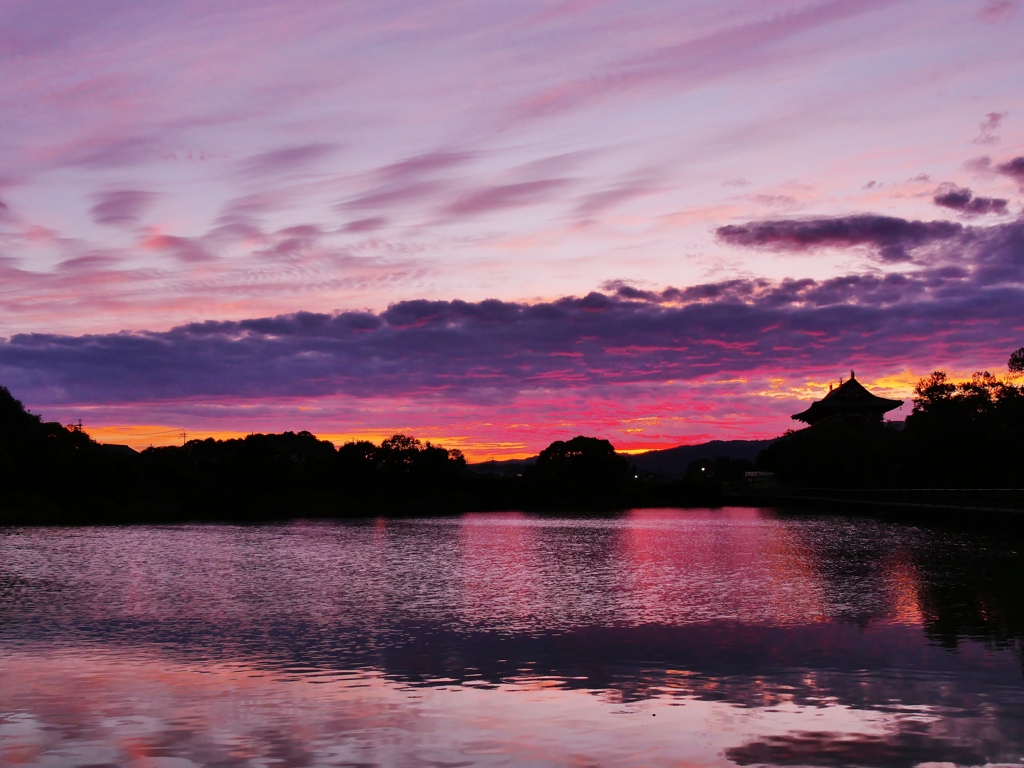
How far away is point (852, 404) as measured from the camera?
573 feet

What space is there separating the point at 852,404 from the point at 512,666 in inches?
6669

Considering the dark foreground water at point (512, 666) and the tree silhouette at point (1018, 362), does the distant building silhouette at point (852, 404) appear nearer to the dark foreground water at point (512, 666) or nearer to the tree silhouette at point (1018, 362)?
the tree silhouette at point (1018, 362)

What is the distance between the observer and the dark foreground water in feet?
36.4

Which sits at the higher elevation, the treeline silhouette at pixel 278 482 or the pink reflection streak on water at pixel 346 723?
the treeline silhouette at pixel 278 482

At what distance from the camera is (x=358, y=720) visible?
12.3m

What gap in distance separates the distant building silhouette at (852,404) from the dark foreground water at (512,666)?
476 feet

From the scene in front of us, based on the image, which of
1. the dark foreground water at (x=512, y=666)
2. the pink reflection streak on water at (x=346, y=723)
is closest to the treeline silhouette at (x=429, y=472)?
the dark foreground water at (x=512, y=666)

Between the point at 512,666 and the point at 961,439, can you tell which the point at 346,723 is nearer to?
the point at 512,666

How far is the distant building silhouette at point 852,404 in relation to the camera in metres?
173

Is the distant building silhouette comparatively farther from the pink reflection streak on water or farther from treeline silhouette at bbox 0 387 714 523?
the pink reflection streak on water

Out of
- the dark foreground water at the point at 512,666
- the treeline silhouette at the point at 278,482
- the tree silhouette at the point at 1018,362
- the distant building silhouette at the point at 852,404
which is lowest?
the dark foreground water at the point at 512,666

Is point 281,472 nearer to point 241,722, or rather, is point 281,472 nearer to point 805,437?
point 805,437

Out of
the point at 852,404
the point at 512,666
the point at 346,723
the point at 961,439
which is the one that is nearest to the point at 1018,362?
the point at 961,439

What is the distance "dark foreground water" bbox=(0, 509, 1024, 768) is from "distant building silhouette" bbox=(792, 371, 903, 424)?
145001 millimetres
